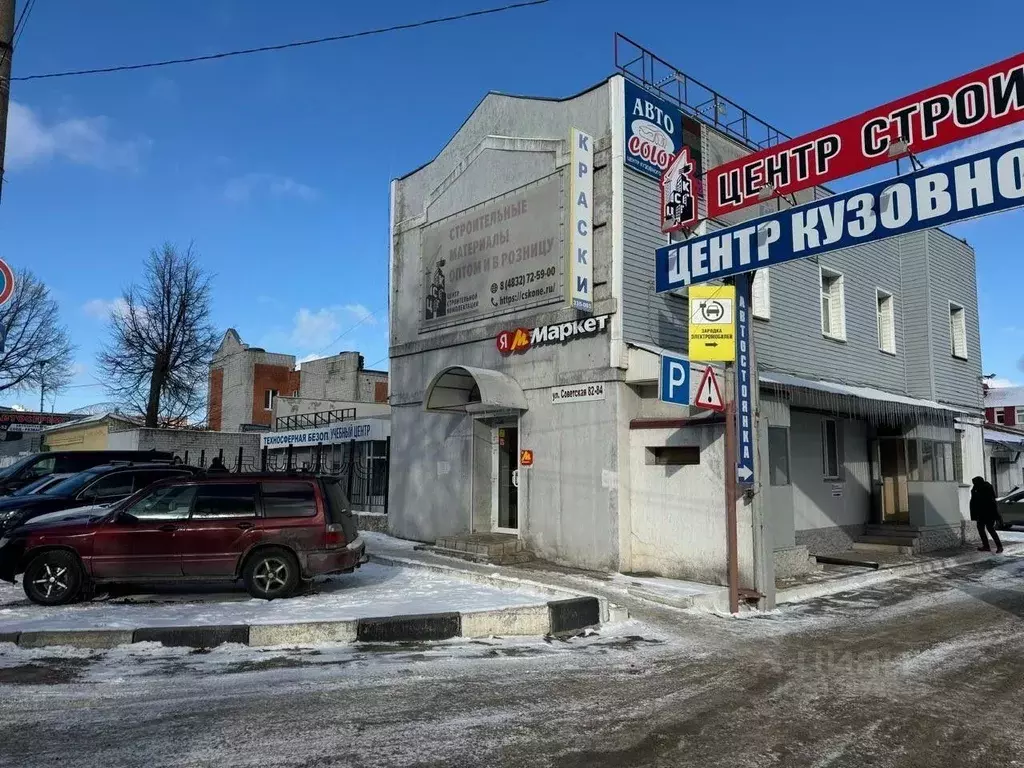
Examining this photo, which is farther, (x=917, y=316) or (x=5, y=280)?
(x=917, y=316)

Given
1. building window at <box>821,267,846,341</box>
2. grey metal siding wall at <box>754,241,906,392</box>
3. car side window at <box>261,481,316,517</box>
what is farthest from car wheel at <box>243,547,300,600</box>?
building window at <box>821,267,846,341</box>

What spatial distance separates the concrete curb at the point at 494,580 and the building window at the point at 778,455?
168 inches

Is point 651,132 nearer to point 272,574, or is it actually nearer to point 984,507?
point 272,574

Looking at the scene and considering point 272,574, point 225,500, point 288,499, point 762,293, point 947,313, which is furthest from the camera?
point 947,313

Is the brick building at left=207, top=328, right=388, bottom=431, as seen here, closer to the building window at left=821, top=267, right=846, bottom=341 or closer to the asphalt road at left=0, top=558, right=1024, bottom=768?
the building window at left=821, top=267, right=846, bottom=341

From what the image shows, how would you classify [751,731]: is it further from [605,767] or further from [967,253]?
[967,253]

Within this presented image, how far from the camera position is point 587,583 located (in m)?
11.2

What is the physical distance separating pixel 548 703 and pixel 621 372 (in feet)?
23.8

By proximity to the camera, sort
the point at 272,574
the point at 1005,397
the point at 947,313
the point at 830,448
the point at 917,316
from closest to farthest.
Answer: the point at 272,574
the point at 830,448
the point at 917,316
the point at 947,313
the point at 1005,397

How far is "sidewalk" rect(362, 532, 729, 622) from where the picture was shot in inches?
400

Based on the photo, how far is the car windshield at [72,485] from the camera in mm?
13541

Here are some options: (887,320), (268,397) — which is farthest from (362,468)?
(268,397)

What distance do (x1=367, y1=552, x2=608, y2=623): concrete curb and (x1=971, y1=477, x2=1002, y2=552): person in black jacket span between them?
11.6m

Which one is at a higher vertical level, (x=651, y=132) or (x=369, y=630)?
(x=651, y=132)
